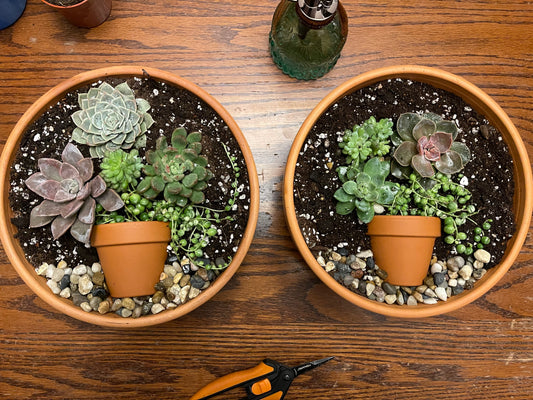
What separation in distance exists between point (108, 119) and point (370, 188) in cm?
55

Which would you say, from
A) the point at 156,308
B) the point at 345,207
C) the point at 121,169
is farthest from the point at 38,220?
the point at 345,207

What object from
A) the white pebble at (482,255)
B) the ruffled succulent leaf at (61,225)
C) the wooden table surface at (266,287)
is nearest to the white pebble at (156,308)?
the wooden table surface at (266,287)

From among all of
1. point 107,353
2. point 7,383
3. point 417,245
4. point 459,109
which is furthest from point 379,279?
point 7,383

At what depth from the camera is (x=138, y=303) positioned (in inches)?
36.1

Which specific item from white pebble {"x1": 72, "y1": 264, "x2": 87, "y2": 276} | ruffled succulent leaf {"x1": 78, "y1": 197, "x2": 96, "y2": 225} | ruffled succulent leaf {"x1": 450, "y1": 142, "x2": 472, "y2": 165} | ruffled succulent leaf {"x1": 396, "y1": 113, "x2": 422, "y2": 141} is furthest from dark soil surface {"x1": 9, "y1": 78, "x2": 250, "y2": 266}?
ruffled succulent leaf {"x1": 450, "y1": 142, "x2": 472, "y2": 165}

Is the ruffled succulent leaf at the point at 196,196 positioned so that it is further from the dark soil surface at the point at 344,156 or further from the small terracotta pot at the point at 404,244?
the small terracotta pot at the point at 404,244

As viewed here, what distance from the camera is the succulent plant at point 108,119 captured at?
0.86m

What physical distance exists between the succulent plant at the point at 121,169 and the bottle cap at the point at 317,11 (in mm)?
441

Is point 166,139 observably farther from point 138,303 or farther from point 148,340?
point 148,340

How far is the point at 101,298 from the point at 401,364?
742 mm

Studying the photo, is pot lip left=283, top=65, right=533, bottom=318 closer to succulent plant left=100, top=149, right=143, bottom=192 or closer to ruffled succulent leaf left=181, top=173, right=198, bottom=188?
ruffled succulent leaf left=181, top=173, right=198, bottom=188

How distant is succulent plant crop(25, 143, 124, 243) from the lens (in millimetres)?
807

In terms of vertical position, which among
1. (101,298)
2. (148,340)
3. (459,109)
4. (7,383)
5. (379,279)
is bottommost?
(7,383)

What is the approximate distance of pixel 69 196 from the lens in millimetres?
803
